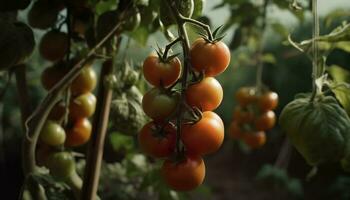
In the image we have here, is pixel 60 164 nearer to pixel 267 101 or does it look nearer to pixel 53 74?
pixel 53 74

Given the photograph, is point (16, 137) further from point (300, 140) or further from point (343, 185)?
point (300, 140)

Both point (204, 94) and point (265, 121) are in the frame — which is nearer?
point (204, 94)

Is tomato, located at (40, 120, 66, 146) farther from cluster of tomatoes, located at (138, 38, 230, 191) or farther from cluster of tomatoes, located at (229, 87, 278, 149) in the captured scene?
cluster of tomatoes, located at (229, 87, 278, 149)

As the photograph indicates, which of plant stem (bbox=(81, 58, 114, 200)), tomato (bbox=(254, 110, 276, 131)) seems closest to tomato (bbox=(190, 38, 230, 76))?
plant stem (bbox=(81, 58, 114, 200))

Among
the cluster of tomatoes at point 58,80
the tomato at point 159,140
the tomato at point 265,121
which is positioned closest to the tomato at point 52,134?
the cluster of tomatoes at point 58,80

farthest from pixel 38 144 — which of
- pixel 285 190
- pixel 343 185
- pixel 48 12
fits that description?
pixel 285 190

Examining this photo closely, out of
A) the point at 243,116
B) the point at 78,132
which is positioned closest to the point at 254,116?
the point at 243,116

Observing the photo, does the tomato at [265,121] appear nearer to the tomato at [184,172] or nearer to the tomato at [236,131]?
the tomato at [236,131]
